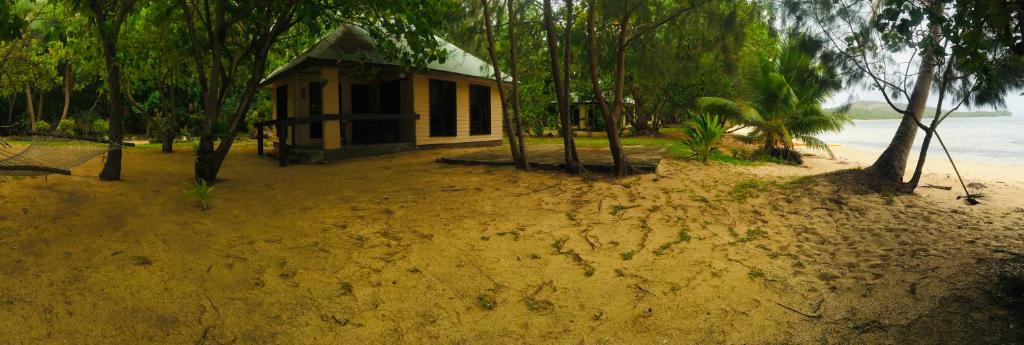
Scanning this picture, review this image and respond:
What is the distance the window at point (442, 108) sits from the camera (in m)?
14.1

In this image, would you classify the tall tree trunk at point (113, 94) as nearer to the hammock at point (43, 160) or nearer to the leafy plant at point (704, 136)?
the hammock at point (43, 160)

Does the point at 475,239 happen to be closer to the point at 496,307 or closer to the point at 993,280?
the point at 496,307

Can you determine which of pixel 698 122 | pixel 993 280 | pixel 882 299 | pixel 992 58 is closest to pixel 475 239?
pixel 882 299

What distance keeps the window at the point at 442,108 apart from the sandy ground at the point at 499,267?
24.2ft

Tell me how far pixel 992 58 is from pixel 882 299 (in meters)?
2.96

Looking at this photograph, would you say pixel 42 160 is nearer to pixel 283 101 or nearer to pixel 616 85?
pixel 616 85

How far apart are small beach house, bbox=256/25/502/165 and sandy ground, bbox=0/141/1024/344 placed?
479 centimetres

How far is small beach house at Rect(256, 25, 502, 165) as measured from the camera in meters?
11.3

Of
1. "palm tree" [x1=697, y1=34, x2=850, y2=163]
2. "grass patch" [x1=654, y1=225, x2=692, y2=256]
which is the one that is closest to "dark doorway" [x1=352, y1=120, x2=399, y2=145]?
"palm tree" [x1=697, y1=34, x2=850, y2=163]

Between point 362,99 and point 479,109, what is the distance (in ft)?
10.6

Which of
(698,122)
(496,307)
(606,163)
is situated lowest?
(496,307)

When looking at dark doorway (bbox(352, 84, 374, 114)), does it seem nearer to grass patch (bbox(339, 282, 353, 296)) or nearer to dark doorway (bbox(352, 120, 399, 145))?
dark doorway (bbox(352, 120, 399, 145))

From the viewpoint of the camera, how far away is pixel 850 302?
3.73m

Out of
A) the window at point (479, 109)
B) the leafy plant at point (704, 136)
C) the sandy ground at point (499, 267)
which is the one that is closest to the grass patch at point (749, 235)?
the sandy ground at point (499, 267)
